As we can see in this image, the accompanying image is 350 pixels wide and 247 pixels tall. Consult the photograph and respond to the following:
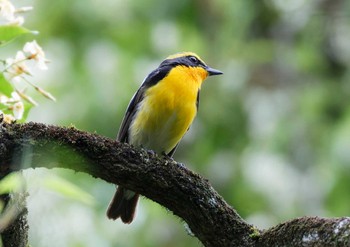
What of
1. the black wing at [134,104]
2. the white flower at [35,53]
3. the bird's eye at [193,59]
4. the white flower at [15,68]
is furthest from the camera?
the bird's eye at [193,59]

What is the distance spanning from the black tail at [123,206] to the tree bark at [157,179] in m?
1.87

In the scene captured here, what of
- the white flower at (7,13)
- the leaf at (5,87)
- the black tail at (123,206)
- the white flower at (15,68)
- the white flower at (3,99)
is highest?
the black tail at (123,206)

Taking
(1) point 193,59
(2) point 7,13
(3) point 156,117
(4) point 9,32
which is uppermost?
(1) point 193,59

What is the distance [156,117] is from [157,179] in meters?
2.04

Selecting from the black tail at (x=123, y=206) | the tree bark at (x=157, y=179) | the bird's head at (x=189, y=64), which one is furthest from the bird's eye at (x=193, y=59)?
the tree bark at (x=157, y=179)

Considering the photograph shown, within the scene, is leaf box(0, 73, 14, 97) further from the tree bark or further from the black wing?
the black wing

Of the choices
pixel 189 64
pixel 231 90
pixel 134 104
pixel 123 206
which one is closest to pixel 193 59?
pixel 189 64

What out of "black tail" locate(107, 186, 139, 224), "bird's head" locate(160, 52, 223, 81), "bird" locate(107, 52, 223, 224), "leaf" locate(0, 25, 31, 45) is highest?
"bird's head" locate(160, 52, 223, 81)

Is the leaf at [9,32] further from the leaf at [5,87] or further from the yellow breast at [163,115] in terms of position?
the yellow breast at [163,115]

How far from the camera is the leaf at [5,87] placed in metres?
2.56

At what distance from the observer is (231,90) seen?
24.9ft

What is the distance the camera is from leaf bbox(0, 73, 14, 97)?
8.41 ft

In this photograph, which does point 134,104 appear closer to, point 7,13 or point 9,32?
point 7,13

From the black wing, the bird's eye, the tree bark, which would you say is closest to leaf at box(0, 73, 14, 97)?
the tree bark
